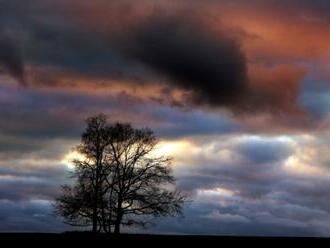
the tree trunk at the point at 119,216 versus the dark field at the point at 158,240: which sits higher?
the tree trunk at the point at 119,216

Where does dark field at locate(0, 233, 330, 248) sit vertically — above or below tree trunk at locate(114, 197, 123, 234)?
below

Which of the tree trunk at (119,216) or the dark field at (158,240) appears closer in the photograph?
the dark field at (158,240)

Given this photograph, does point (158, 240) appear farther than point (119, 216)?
No

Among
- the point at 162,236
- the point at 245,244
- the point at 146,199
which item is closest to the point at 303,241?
the point at 245,244

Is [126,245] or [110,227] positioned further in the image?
[110,227]

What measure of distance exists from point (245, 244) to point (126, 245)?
12.1ft

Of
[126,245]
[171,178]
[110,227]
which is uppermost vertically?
[171,178]

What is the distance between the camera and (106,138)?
5503 cm

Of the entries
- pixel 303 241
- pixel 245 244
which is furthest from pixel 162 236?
pixel 303 241

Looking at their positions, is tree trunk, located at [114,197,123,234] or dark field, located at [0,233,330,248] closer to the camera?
dark field, located at [0,233,330,248]

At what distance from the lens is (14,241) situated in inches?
875

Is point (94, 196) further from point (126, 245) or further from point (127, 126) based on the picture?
point (126, 245)

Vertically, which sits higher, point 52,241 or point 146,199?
point 146,199

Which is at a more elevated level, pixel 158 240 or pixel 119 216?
pixel 119 216
